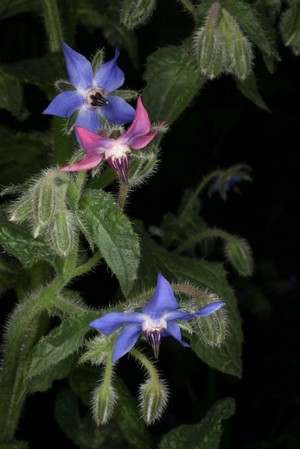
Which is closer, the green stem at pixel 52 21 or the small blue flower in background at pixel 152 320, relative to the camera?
the small blue flower in background at pixel 152 320

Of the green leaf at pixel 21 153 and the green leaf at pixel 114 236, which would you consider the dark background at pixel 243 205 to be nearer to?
the green leaf at pixel 21 153

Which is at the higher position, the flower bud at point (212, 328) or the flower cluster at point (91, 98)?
the flower cluster at point (91, 98)

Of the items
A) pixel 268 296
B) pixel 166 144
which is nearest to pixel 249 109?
pixel 166 144

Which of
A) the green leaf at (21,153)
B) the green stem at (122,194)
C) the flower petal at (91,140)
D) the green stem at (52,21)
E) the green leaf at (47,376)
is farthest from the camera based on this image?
the green leaf at (21,153)

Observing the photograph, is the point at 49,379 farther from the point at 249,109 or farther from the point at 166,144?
the point at 249,109

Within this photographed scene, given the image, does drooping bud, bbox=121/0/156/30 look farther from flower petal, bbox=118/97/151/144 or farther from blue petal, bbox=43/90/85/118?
flower petal, bbox=118/97/151/144

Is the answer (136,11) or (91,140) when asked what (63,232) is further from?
(136,11)

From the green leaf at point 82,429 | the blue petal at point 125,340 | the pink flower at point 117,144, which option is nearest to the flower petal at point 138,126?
the pink flower at point 117,144
